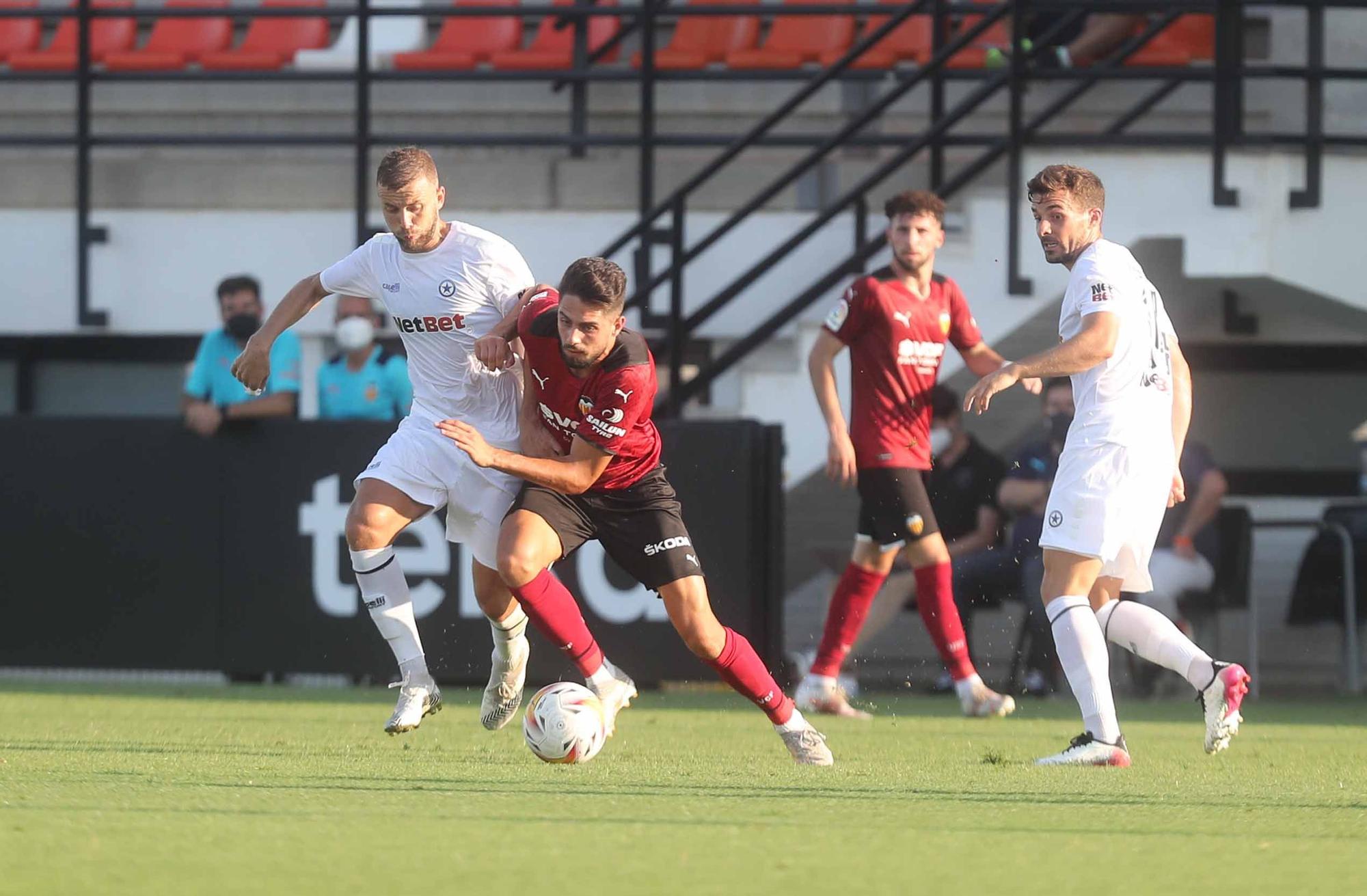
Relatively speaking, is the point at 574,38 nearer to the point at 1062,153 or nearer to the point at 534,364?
the point at 1062,153

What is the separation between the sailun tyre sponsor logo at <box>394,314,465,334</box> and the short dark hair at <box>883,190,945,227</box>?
231 centimetres

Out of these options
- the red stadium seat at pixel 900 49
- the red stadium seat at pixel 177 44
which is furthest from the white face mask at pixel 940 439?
the red stadium seat at pixel 177 44

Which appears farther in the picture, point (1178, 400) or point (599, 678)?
point (599, 678)

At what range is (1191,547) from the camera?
1104 cm

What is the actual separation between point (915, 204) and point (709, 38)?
17.0 ft

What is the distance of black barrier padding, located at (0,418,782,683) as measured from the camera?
33.2 ft

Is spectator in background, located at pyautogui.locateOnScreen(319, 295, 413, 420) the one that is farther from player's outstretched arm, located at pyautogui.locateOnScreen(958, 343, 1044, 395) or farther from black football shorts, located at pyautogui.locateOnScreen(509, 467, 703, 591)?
black football shorts, located at pyautogui.locateOnScreen(509, 467, 703, 591)

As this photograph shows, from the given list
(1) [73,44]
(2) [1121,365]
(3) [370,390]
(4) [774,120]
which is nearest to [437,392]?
(2) [1121,365]

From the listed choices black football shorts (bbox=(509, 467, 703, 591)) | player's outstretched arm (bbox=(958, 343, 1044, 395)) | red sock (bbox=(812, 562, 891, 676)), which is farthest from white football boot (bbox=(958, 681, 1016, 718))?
black football shorts (bbox=(509, 467, 703, 591))

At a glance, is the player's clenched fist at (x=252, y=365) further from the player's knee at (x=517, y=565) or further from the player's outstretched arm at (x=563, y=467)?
the player's knee at (x=517, y=565)

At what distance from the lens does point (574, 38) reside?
12.6 metres

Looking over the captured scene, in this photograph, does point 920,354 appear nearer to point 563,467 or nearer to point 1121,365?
point 1121,365

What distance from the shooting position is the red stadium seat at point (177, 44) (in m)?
13.8

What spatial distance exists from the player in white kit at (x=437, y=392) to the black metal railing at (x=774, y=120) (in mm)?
3438
